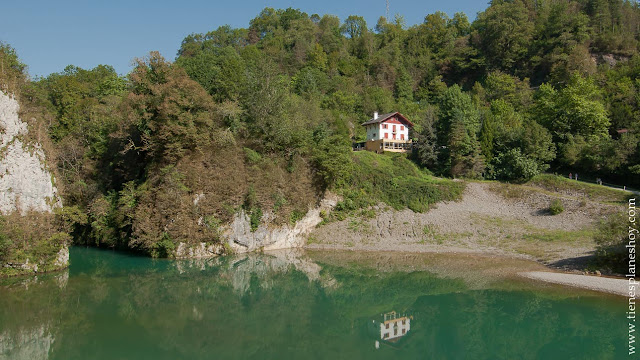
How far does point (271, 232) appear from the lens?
32.5 meters

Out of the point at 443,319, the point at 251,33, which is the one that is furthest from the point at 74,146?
the point at 251,33

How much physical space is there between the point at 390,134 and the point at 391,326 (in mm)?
34350

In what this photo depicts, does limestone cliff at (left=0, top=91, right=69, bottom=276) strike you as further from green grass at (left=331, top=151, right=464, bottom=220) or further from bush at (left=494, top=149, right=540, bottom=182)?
bush at (left=494, top=149, right=540, bottom=182)

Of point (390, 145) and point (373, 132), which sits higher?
point (373, 132)

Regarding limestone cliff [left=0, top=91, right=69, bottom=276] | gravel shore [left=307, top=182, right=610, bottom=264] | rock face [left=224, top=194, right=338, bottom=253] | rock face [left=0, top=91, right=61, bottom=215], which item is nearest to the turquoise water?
limestone cliff [left=0, top=91, right=69, bottom=276]

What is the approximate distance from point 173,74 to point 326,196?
53.7ft

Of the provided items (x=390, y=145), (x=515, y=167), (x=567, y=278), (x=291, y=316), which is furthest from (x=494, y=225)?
(x=291, y=316)

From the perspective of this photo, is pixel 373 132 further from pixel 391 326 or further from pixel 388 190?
pixel 391 326

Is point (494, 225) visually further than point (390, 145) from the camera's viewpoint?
No

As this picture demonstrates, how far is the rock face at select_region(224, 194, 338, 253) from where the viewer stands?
3077cm

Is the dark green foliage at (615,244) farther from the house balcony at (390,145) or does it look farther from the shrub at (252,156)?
the house balcony at (390,145)

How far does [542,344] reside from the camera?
15258 millimetres

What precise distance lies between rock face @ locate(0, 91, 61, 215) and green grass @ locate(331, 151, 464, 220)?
22.0 m

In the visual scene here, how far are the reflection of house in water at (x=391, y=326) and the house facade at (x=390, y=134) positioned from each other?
30.0 m
